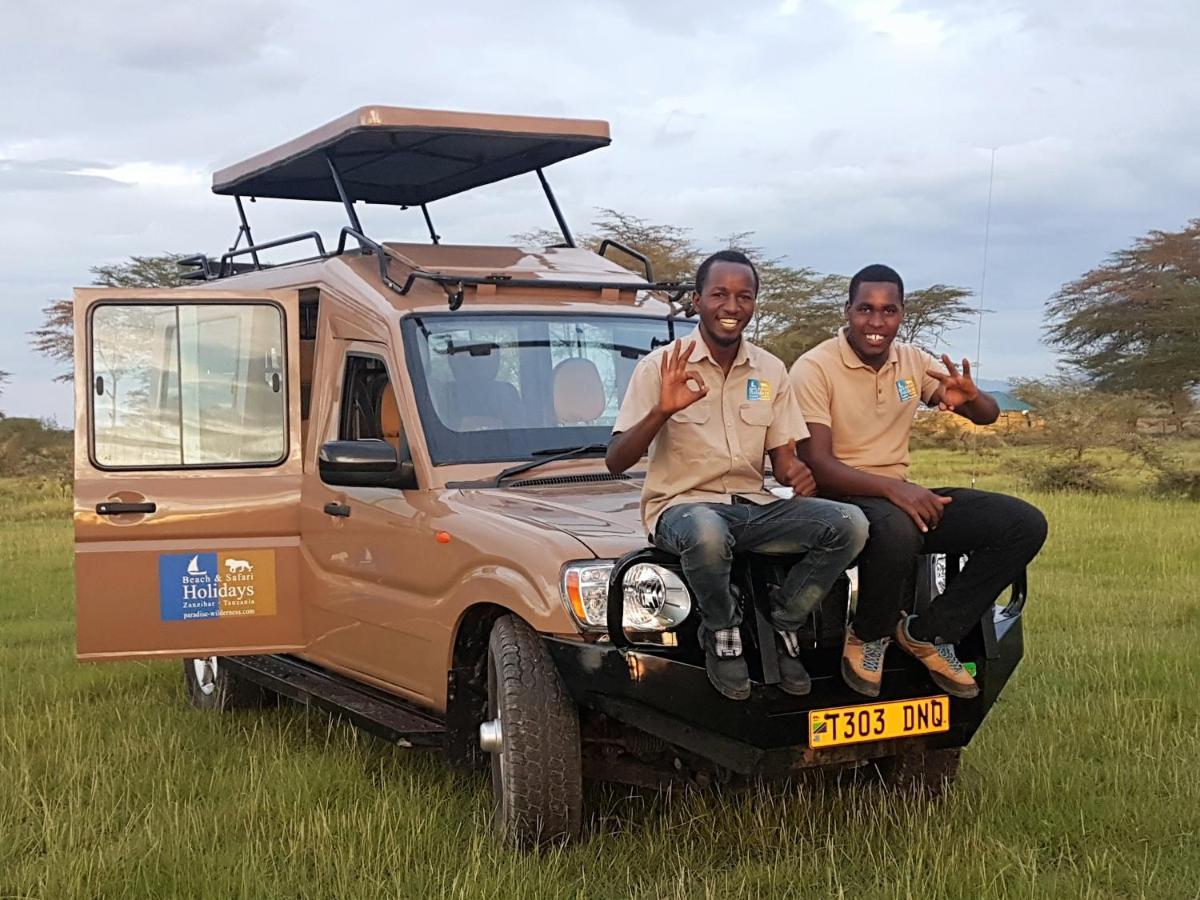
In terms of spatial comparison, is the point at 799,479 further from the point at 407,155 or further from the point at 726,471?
the point at 407,155

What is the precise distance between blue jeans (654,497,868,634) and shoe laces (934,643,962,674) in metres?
0.58

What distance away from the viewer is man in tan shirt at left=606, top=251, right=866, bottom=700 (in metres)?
3.94

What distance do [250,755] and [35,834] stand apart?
1.09 meters

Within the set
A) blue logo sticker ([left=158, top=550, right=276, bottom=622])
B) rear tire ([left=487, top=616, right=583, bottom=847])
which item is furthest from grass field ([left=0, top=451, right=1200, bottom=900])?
blue logo sticker ([left=158, top=550, right=276, bottom=622])

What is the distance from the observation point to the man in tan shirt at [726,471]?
155 inches

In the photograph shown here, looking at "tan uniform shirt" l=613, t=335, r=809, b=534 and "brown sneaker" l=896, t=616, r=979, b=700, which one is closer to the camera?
"brown sneaker" l=896, t=616, r=979, b=700

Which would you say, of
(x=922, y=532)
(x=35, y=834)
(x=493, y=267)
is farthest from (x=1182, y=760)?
(x=35, y=834)

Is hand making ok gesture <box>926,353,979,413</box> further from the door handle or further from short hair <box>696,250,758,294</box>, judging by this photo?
the door handle

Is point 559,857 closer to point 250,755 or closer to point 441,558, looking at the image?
point 441,558

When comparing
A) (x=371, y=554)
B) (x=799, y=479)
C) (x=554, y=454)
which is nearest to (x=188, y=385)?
(x=371, y=554)

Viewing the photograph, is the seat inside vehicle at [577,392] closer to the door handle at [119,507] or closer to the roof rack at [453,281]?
the roof rack at [453,281]

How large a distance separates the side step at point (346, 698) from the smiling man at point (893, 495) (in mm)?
1679

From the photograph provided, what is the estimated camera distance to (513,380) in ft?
18.3

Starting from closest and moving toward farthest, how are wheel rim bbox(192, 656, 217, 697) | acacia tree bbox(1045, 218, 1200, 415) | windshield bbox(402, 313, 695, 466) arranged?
windshield bbox(402, 313, 695, 466) → wheel rim bbox(192, 656, 217, 697) → acacia tree bbox(1045, 218, 1200, 415)
